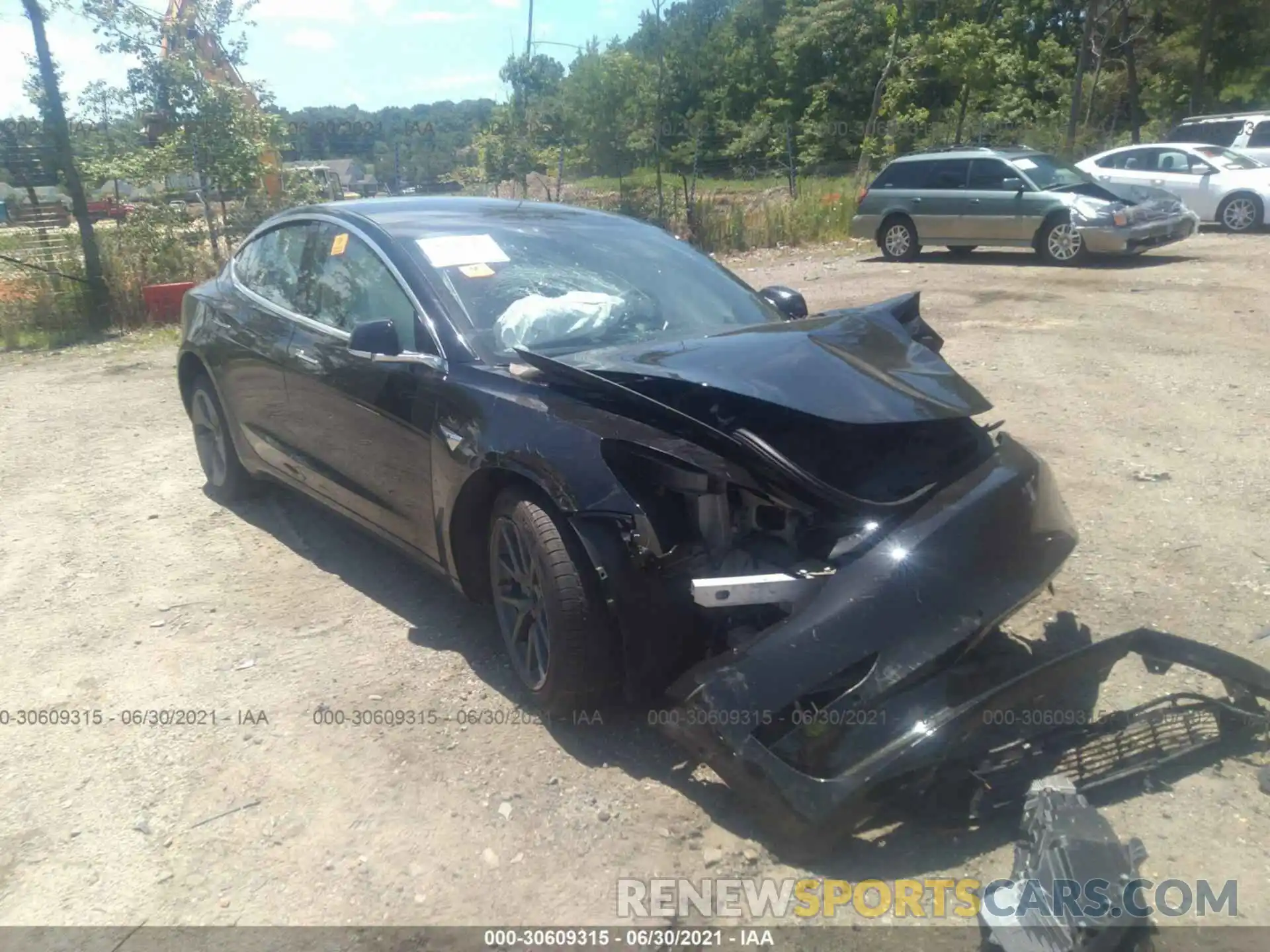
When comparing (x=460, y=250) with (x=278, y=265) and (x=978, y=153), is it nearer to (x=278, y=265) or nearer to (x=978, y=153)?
(x=278, y=265)

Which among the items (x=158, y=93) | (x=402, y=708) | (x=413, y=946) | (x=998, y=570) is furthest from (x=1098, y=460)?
(x=158, y=93)

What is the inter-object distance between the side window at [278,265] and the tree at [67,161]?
27.4ft

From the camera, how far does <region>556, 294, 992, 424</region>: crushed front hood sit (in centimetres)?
329

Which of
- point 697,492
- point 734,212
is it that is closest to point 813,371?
point 697,492

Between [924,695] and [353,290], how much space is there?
2927 millimetres

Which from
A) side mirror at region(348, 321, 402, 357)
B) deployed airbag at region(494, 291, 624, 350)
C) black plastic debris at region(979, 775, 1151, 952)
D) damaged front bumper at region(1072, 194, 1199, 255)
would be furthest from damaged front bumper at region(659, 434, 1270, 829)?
damaged front bumper at region(1072, 194, 1199, 255)

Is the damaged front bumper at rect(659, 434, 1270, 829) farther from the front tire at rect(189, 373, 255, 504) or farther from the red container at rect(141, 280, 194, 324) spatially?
the red container at rect(141, 280, 194, 324)

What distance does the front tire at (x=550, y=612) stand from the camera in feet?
10.7

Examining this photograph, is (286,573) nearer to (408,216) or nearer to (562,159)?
(408,216)

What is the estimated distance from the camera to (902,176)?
53.7ft

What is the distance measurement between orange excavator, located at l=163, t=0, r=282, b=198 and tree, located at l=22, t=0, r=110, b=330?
2368 millimetres

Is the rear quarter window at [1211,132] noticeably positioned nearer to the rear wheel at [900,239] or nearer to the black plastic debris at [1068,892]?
the rear wheel at [900,239]

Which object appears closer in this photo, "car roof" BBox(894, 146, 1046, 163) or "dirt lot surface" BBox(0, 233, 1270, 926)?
"dirt lot surface" BBox(0, 233, 1270, 926)

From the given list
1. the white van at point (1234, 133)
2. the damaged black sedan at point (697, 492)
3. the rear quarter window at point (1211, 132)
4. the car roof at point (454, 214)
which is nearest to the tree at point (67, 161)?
the car roof at point (454, 214)
